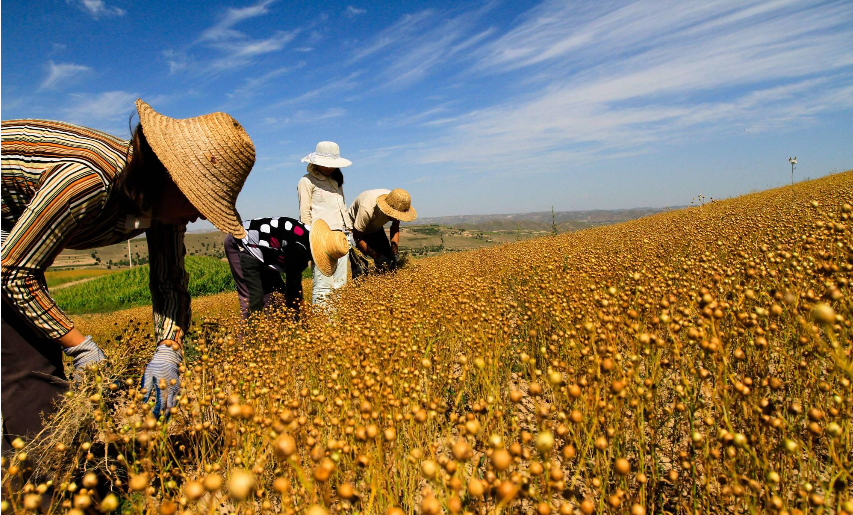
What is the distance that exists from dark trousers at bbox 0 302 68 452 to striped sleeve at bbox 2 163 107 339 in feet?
0.25

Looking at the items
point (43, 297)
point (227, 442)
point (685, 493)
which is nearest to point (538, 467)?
point (227, 442)

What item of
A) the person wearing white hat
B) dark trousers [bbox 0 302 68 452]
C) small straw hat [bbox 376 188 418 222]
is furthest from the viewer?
small straw hat [bbox 376 188 418 222]

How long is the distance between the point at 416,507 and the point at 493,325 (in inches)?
39.7

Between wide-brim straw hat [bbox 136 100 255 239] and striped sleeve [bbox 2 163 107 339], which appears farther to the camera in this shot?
wide-brim straw hat [bbox 136 100 255 239]

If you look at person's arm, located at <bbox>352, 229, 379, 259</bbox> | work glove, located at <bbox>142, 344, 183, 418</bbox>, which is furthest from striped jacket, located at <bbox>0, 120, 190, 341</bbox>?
person's arm, located at <bbox>352, 229, 379, 259</bbox>

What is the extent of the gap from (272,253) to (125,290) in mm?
17064

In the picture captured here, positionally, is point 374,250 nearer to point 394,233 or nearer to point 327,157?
point 394,233

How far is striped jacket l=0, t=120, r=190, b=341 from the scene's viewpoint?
193 cm

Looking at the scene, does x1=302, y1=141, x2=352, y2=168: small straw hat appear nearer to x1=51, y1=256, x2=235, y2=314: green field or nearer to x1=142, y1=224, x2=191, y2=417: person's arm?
x1=142, y1=224, x2=191, y2=417: person's arm

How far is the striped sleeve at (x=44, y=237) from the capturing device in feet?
6.26

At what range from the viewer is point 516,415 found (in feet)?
7.32

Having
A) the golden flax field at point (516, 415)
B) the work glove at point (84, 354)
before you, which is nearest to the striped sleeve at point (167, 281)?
the golden flax field at point (516, 415)

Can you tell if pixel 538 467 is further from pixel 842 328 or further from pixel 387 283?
pixel 387 283

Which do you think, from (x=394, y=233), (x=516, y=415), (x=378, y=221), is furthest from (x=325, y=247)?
(x=394, y=233)
